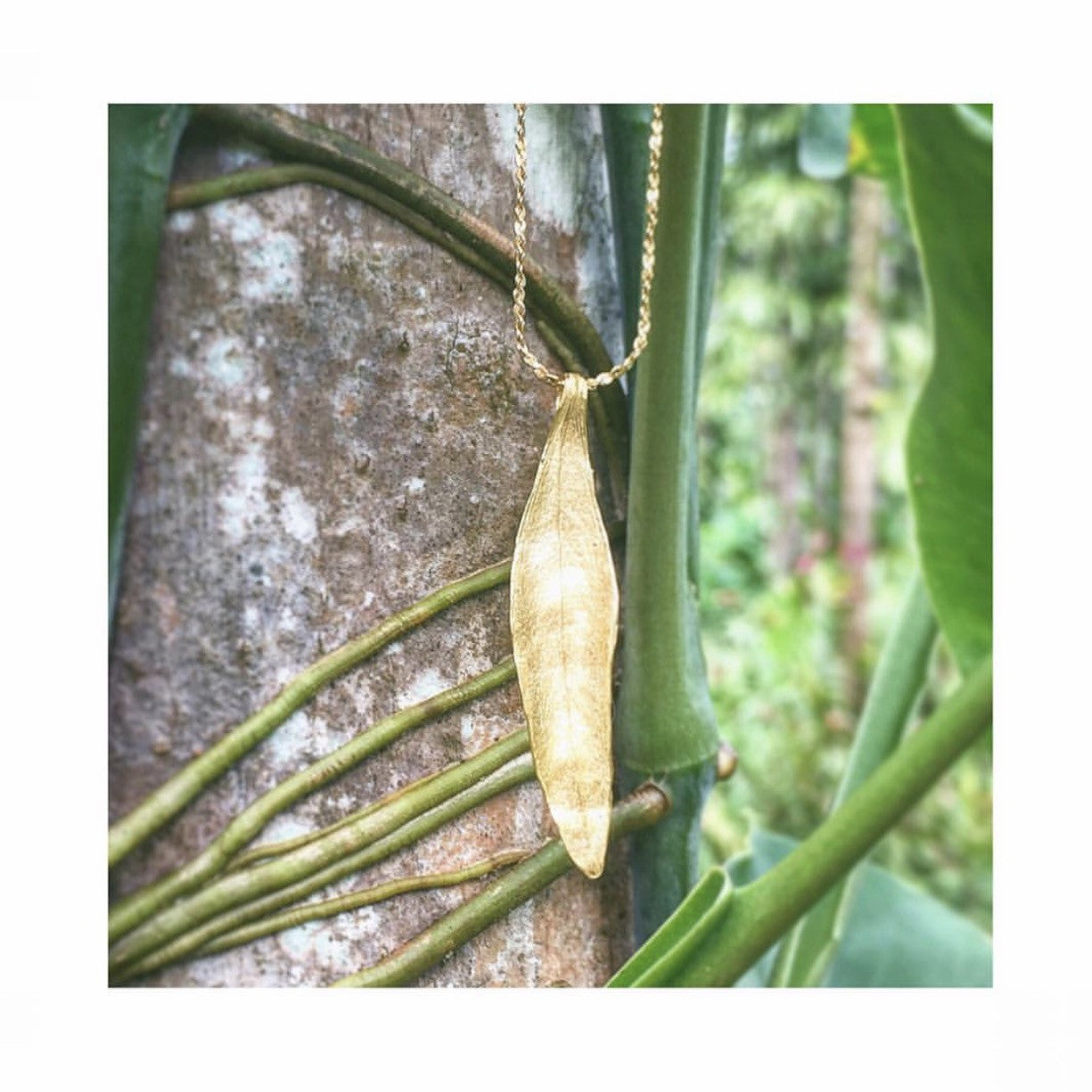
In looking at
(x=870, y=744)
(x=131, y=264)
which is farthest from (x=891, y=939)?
(x=131, y=264)

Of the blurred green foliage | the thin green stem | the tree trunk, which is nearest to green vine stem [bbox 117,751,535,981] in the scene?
the thin green stem

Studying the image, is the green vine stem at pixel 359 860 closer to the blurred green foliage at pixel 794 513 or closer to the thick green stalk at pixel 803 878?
the thick green stalk at pixel 803 878

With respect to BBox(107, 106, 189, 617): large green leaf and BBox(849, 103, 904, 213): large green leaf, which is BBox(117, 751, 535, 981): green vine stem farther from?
BBox(849, 103, 904, 213): large green leaf

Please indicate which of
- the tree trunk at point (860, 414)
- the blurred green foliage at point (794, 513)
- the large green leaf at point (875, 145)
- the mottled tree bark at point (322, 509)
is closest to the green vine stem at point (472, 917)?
the mottled tree bark at point (322, 509)

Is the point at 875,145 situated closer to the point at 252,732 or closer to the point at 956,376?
the point at 956,376
